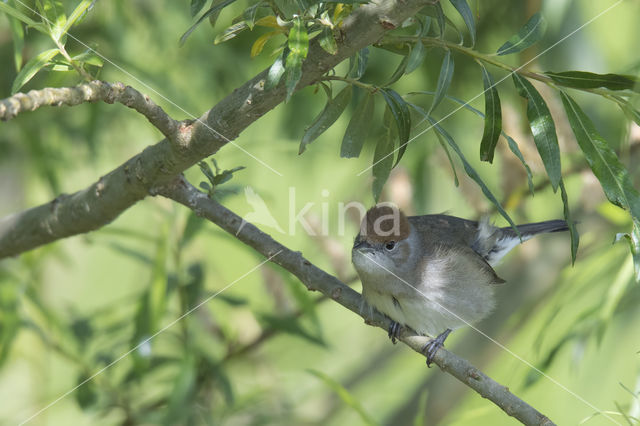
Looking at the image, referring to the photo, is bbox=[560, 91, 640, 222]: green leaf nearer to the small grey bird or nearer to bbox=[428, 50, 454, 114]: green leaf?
bbox=[428, 50, 454, 114]: green leaf

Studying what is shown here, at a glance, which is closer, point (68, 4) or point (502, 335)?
point (68, 4)

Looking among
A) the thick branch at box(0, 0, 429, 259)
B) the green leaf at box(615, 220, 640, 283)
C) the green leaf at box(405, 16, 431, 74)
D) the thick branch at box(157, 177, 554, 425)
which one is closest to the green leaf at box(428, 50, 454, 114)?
the green leaf at box(405, 16, 431, 74)

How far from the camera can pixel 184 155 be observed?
4.94ft

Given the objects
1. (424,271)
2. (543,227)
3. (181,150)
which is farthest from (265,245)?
(543,227)

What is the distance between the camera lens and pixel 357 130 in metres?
1.59

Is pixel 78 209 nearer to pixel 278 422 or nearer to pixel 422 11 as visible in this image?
pixel 422 11

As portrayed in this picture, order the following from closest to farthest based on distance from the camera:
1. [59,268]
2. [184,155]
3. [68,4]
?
[184,155]
[68,4]
[59,268]

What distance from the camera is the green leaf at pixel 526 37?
4.74ft

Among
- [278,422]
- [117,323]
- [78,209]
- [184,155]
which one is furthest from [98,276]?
[184,155]

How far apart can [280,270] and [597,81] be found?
1.53 meters

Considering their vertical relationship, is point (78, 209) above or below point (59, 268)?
above

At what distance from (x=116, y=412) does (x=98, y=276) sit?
52.2 inches

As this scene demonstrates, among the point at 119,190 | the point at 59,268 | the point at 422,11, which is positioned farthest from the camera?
the point at 59,268

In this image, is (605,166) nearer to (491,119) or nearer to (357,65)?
(491,119)
